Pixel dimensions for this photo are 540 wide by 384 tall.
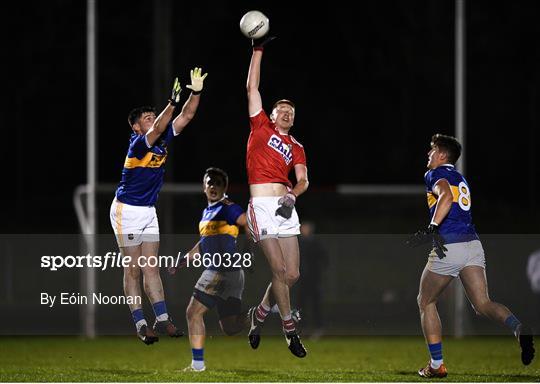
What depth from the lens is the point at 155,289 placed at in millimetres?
9914

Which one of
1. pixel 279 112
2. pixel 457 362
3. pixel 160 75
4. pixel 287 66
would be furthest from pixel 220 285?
pixel 287 66

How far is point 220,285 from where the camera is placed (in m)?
10.1

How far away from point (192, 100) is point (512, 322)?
356cm

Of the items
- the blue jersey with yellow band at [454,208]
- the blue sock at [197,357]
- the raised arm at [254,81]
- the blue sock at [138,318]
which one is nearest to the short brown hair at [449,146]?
the blue jersey with yellow band at [454,208]

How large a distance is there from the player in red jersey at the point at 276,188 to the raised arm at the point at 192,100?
431mm

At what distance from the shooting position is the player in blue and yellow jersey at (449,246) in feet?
32.3

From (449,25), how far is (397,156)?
548 centimetres

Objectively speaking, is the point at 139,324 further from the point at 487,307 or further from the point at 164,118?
the point at 487,307

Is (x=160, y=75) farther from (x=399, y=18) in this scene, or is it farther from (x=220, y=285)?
(x=399, y=18)

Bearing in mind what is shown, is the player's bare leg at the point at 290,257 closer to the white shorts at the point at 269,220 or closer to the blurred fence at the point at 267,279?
the white shorts at the point at 269,220

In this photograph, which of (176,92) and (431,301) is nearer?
(176,92)

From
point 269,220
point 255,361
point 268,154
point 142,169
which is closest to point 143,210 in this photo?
point 142,169

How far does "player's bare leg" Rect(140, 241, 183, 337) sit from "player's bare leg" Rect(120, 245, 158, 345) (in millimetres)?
59

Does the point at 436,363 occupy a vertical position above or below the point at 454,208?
below
